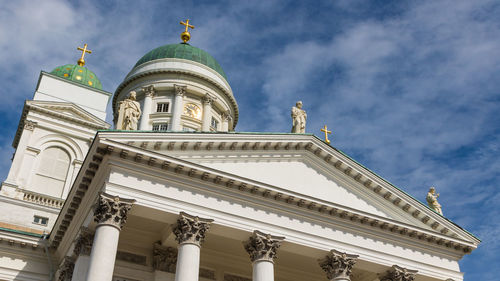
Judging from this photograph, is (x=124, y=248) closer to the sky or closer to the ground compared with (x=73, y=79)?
closer to the ground

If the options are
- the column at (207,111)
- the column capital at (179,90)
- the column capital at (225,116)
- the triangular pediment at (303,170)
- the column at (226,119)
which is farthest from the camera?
the column capital at (225,116)

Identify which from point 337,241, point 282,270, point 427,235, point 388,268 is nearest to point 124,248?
point 282,270

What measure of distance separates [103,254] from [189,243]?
2.84 metres

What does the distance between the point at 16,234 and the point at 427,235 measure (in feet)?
56.5

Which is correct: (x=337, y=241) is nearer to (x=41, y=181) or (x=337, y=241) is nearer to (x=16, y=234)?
(x=16, y=234)

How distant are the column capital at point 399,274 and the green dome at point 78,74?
23363 millimetres

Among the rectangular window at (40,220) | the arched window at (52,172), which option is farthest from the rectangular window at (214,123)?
the rectangular window at (40,220)

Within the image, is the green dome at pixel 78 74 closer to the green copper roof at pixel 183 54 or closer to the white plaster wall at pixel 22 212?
the green copper roof at pixel 183 54

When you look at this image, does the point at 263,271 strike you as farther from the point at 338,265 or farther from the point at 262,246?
the point at 338,265

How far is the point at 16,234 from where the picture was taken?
69.6 feet

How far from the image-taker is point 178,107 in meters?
35.2

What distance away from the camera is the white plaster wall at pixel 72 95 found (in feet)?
107

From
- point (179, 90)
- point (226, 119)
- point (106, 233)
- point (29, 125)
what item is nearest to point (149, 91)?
point (179, 90)

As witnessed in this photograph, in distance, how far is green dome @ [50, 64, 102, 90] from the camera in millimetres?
34875
